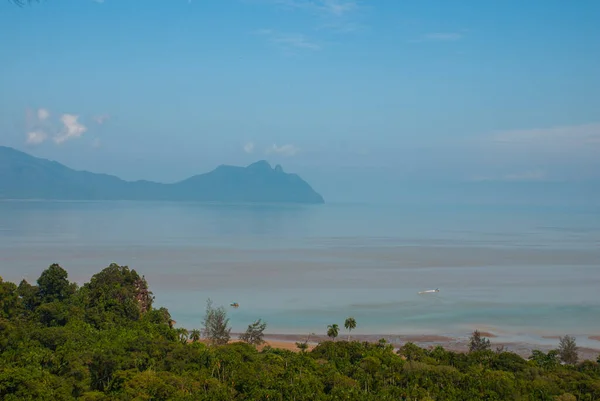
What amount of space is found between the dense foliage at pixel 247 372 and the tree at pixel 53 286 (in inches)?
234

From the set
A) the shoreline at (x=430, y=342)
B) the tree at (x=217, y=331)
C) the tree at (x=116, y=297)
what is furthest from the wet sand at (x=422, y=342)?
the tree at (x=116, y=297)

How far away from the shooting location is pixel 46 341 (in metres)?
22.6

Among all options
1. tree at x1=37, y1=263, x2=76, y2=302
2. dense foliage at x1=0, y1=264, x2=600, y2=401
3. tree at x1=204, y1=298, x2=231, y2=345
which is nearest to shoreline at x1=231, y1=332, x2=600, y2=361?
tree at x1=204, y1=298, x2=231, y2=345

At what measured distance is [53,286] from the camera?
106 feet

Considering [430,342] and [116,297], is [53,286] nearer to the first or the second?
[116,297]

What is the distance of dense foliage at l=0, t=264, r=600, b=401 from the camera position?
17.5 meters

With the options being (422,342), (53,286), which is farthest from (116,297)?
(422,342)

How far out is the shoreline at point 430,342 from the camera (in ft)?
104

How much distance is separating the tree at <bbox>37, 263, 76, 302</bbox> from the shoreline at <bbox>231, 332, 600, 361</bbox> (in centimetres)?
866

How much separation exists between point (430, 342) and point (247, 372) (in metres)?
15.8

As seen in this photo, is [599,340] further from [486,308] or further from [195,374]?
[195,374]

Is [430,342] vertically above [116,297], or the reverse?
[116,297]

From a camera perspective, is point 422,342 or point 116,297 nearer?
point 116,297

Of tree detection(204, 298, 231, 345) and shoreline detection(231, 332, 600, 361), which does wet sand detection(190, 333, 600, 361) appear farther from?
tree detection(204, 298, 231, 345)
